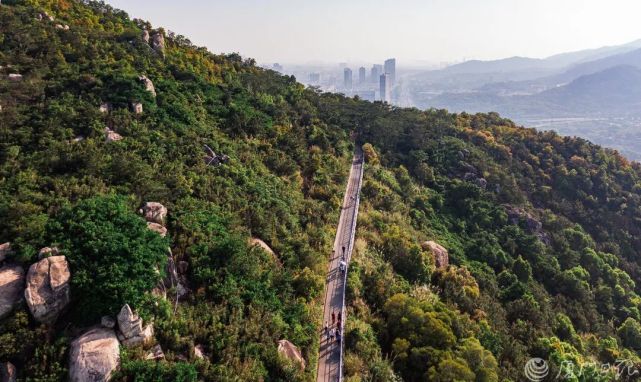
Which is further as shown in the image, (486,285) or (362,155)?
(362,155)

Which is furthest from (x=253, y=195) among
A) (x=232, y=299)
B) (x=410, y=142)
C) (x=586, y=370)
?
(x=410, y=142)

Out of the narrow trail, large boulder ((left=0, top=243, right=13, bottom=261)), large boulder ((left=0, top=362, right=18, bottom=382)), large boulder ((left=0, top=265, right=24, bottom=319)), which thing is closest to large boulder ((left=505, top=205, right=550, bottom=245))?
the narrow trail

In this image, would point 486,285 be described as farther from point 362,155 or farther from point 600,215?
point 600,215

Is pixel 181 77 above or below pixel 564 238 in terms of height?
above

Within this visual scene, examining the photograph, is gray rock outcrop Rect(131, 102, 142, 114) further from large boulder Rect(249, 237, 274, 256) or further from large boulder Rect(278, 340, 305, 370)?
large boulder Rect(278, 340, 305, 370)

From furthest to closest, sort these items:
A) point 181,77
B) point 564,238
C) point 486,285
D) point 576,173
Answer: point 576,173
point 564,238
point 181,77
point 486,285

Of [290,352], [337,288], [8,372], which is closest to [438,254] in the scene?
[337,288]

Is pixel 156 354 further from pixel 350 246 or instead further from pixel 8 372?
A: pixel 350 246
